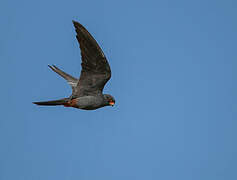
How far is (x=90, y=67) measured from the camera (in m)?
17.0

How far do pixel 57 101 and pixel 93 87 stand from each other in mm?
1481

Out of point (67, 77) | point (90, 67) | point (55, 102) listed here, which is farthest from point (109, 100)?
point (67, 77)

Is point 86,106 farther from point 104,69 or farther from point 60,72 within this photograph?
point 60,72

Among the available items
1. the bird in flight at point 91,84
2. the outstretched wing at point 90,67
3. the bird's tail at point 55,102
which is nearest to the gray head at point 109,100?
the bird in flight at point 91,84

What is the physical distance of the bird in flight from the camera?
54.3ft

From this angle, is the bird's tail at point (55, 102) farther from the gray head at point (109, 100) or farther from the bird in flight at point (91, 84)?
the gray head at point (109, 100)

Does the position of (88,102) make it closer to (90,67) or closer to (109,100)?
(109,100)

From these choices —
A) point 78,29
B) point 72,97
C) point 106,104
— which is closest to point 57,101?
point 72,97

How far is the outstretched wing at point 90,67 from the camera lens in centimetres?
1592

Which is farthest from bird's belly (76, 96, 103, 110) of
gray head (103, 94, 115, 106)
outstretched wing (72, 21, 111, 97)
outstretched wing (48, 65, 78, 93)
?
outstretched wing (48, 65, 78, 93)

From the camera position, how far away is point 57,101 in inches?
687

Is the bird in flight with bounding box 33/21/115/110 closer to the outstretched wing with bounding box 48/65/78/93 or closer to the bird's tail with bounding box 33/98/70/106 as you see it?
the bird's tail with bounding box 33/98/70/106

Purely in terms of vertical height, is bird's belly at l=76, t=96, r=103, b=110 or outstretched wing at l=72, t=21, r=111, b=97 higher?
outstretched wing at l=72, t=21, r=111, b=97

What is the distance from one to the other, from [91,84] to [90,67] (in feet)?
2.70
